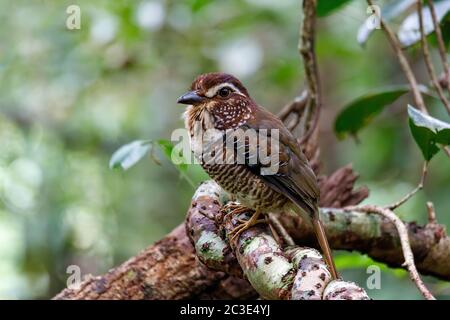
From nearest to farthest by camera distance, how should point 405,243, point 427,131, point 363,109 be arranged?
point 405,243
point 427,131
point 363,109

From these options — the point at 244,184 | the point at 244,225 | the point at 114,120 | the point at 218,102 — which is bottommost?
the point at 244,225

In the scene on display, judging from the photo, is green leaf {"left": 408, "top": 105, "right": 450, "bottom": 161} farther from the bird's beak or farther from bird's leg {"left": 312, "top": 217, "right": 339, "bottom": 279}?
the bird's beak

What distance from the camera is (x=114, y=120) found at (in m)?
5.62

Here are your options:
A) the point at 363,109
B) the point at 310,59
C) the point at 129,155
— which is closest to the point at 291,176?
the point at 129,155

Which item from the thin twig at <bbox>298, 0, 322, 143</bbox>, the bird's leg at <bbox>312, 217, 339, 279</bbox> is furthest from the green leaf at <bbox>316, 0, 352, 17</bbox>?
the bird's leg at <bbox>312, 217, 339, 279</bbox>

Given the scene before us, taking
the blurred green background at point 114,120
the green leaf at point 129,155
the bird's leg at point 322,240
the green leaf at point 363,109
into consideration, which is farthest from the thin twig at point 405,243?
the blurred green background at point 114,120

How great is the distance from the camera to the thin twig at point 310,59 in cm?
338

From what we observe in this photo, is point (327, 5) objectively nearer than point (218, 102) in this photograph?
No

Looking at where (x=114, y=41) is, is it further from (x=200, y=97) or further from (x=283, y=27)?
(x=200, y=97)

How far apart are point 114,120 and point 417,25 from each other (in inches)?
110

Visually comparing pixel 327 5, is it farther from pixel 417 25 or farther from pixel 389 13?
pixel 417 25

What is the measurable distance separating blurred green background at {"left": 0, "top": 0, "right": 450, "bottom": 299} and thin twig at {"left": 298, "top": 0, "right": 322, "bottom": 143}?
39.5 inches

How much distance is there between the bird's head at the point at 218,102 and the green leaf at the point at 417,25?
1113mm

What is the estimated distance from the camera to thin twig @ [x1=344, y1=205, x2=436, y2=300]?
194cm
